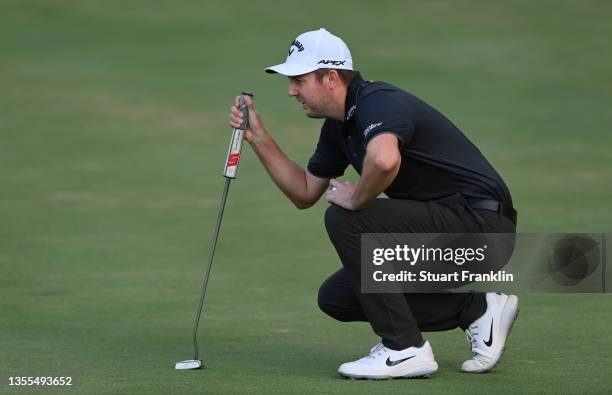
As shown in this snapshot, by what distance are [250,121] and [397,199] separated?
92cm

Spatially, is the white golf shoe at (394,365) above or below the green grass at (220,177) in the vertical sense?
below

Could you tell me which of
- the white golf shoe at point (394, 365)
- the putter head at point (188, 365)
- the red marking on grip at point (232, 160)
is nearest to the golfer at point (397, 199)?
the white golf shoe at point (394, 365)

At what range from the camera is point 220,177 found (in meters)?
12.3

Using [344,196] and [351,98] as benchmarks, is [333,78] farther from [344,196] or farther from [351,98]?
[344,196]

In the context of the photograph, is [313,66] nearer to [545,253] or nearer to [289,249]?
[545,253]

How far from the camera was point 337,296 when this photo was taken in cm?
618

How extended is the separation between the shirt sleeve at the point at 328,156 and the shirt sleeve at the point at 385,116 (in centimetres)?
46

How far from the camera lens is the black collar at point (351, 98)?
588 cm

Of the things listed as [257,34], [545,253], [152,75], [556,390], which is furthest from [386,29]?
[556,390]

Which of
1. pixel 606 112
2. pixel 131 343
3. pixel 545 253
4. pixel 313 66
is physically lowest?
pixel 131 343

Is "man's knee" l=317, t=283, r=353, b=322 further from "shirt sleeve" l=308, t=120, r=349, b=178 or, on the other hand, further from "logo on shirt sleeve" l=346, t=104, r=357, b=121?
"logo on shirt sleeve" l=346, t=104, r=357, b=121

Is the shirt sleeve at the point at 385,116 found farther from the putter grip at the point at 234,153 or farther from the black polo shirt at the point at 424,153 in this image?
the putter grip at the point at 234,153

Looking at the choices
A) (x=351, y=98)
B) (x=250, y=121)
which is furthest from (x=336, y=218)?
(x=250, y=121)

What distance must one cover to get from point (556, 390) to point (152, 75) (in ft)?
37.0
